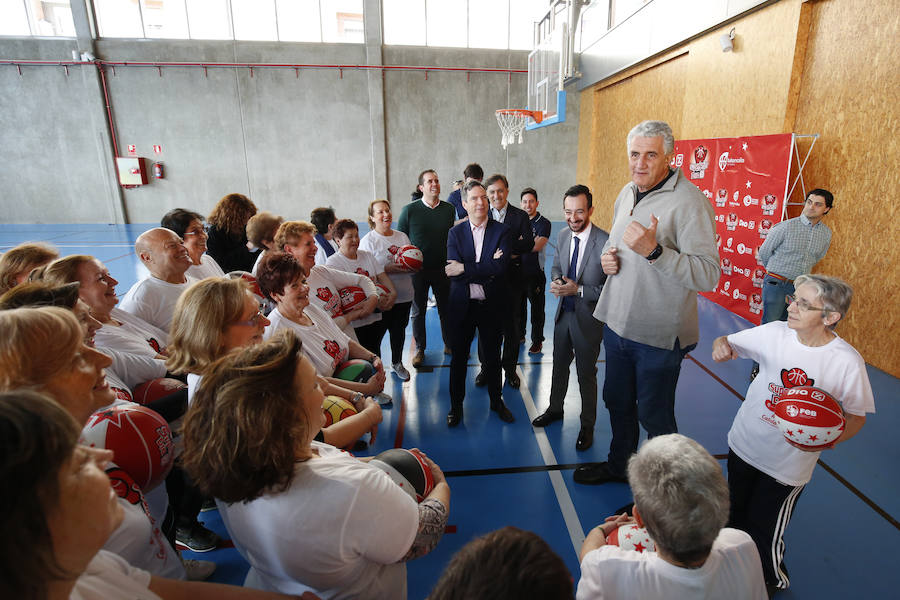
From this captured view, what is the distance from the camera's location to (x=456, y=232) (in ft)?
12.7

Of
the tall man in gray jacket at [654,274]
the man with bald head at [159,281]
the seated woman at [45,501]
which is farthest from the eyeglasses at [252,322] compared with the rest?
the tall man in gray jacket at [654,274]

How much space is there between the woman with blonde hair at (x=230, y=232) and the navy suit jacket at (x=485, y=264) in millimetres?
2149

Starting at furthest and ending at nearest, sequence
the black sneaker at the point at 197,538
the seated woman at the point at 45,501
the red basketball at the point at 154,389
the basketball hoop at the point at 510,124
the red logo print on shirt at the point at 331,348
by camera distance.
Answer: the basketball hoop at the point at 510,124
the red logo print on shirt at the point at 331,348
the black sneaker at the point at 197,538
the red basketball at the point at 154,389
the seated woman at the point at 45,501

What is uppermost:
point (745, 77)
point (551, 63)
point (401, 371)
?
point (551, 63)

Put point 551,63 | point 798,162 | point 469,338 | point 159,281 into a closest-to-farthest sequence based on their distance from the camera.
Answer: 1. point 159,281
2. point 469,338
3. point 798,162
4. point 551,63

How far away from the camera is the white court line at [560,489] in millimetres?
2730

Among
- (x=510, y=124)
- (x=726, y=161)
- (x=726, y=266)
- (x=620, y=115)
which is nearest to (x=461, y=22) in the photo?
(x=510, y=124)

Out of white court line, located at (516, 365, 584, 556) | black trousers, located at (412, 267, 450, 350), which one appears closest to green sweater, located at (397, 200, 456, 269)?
black trousers, located at (412, 267, 450, 350)

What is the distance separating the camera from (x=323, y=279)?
352 cm

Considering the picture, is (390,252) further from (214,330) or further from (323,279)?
(214,330)

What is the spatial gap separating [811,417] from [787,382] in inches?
9.9

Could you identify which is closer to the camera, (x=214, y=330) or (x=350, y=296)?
(x=214, y=330)

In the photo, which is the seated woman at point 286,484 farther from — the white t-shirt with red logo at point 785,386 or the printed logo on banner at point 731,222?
the printed logo on banner at point 731,222

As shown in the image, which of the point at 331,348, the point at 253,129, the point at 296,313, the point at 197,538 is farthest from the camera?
the point at 253,129
